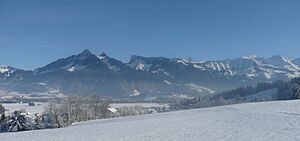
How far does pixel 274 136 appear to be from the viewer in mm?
31781

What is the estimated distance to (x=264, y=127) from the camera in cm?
3831

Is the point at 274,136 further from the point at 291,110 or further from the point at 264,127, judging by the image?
the point at 291,110

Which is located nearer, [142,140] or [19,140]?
[142,140]

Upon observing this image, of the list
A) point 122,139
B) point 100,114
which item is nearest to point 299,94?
point 100,114

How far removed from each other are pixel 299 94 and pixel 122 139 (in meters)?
74.6

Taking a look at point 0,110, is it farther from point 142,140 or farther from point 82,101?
point 142,140

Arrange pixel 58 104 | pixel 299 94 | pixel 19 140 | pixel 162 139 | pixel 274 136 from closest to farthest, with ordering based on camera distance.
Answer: pixel 274 136, pixel 162 139, pixel 19 140, pixel 299 94, pixel 58 104

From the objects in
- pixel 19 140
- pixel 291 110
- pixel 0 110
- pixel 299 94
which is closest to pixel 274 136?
pixel 291 110

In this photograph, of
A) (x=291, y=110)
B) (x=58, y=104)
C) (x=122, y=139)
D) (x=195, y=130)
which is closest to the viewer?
(x=122, y=139)

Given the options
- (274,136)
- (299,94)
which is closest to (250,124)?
(274,136)

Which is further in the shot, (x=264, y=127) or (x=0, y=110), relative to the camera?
(x=0, y=110)

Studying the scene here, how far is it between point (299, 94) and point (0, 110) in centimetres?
8030

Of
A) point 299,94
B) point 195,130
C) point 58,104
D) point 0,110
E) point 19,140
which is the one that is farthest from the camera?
point 0,110

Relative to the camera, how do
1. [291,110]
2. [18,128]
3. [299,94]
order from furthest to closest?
[299,94] < [18,128] < [291,110]
